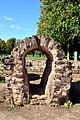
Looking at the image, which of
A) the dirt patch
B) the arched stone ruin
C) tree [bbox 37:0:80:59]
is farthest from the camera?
tree [bbox 37:0:80:59]

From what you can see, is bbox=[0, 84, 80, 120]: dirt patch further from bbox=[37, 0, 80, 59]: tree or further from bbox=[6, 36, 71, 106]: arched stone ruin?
bbox=[37, 0, 80, 59]: tree

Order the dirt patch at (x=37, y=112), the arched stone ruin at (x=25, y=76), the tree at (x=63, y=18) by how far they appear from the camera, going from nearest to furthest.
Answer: the dirt patch at (x=37, y=112)
the arched stone ruin at (x=25, y=76)
the tree at (x=63, y=18)

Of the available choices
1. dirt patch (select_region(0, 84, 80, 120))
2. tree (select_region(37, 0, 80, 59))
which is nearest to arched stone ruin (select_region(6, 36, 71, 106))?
dirt patch (select_region(0, 84, 80, 120))

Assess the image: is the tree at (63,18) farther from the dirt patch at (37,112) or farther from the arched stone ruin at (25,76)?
the dirt patch at (37,112)

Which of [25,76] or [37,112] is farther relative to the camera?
[25,76]

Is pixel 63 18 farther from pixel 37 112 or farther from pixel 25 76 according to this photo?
pixel 37 112

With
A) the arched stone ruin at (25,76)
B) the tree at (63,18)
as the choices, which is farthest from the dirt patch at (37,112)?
the tree at (63,18)

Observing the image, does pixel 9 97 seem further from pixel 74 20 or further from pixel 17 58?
pixel 74 20

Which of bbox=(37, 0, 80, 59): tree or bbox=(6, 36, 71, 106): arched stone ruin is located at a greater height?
bbox=(37, 0, 80, 59): tree

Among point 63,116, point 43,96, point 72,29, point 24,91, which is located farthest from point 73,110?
point 72,29

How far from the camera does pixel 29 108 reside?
18.2 feet

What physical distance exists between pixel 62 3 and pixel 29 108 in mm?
13077

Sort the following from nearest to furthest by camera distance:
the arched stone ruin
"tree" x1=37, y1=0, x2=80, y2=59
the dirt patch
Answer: the dirt patch → the arched stone ruin → "tree" x1=37, y1=0, x2=80, y2=59

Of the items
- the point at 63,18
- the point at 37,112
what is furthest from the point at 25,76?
the point at 63,18
